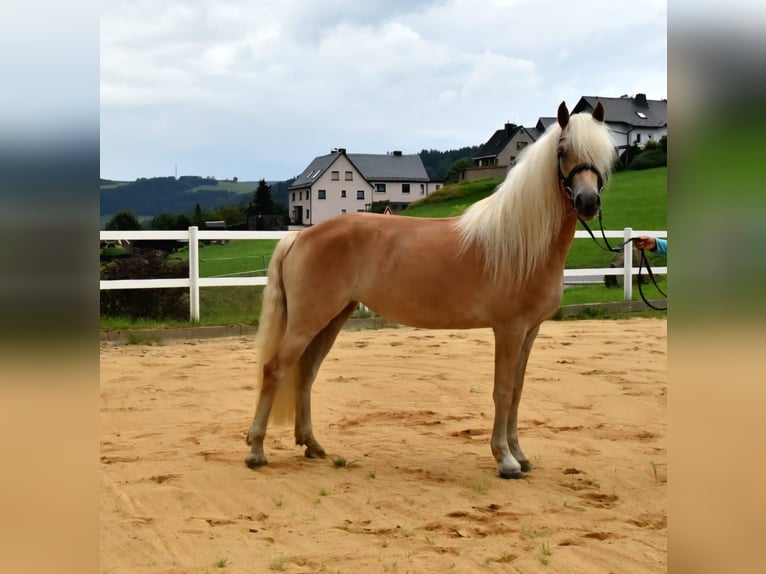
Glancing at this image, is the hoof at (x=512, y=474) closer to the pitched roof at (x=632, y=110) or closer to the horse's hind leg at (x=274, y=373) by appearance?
the horse's hind leg at (x=274, y=373)

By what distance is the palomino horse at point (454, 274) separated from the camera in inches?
158

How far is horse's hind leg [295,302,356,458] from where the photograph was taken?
14.6 ft

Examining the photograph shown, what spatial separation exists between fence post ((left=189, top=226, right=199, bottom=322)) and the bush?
42cm

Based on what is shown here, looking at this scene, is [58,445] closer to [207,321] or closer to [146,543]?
[146,543]

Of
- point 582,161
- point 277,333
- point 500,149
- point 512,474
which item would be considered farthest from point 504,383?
point 500,149

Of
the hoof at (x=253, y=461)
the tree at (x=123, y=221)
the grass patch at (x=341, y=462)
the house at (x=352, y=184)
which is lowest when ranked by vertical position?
the grass patch at (x=341, y=462)

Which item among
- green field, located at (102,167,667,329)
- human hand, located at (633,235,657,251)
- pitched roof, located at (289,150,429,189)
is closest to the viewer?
human hand, located at (633,235,657,251)

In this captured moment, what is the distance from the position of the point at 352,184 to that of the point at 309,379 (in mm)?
60058

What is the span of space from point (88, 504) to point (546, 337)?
8.77m

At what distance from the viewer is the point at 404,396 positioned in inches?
237

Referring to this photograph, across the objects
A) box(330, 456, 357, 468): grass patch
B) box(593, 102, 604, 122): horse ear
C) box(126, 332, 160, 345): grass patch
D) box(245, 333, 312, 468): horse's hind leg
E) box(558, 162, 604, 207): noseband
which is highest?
box(593, 102, 604, 122): horse ear

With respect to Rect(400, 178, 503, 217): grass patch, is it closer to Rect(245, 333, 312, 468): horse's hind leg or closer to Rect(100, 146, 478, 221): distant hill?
Rect(100, 146, 478, 221): distant hill

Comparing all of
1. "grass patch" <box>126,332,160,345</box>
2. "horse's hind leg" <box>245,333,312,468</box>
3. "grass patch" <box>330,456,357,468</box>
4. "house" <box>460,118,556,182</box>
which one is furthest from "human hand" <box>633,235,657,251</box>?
"house" <box>460,118,556,182</box>

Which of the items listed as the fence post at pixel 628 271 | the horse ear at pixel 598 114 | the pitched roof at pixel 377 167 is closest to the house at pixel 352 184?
the pitched roof at pixel 377 167
